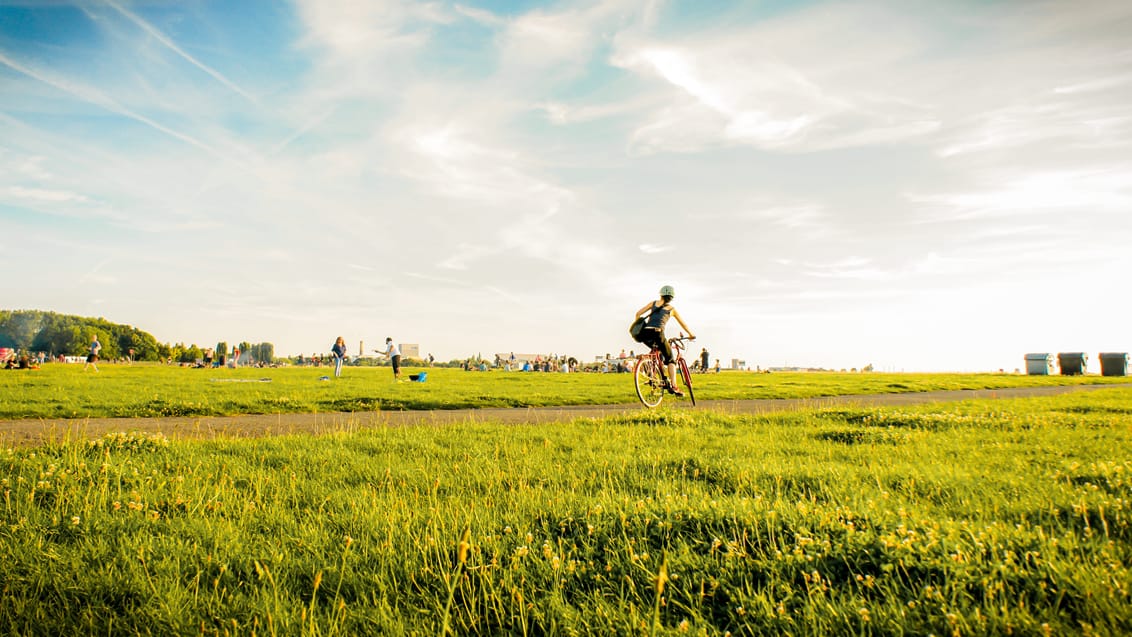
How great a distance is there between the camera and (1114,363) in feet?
180

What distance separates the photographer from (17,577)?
3.52m

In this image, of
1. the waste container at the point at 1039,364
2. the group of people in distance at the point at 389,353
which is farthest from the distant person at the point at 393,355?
the waste container at the point at 1039,364

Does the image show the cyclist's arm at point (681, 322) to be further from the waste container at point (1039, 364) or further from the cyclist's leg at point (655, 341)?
the waste container at point (1039, 364)

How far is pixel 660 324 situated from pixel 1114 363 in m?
63.4

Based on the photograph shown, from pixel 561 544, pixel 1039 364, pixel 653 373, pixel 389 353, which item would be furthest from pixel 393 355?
pixel 1039 364

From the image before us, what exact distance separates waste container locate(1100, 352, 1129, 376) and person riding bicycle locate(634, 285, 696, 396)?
204 ft

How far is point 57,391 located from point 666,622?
23.2m

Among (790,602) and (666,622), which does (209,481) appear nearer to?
(666,622)

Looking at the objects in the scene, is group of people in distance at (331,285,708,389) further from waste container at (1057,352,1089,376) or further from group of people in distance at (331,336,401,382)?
waste container at (1057,352,1089,376)

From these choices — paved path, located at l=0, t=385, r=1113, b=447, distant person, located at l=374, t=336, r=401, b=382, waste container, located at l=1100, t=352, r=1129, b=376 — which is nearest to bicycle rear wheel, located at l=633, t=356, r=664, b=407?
paved path, located at l=0, t=385, r=1113, b=447

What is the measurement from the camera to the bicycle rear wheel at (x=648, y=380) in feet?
49.8

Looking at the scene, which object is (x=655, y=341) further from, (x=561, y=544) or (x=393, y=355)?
(x=393, y=355)

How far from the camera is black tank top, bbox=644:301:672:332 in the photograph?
602 inches

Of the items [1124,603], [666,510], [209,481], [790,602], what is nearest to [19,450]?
[209,481]
